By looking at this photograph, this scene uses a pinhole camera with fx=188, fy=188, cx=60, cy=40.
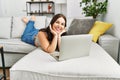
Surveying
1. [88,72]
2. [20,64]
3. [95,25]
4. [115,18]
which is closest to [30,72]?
[20,64]

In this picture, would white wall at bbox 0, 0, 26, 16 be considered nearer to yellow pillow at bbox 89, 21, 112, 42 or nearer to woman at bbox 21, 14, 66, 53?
yellow pillow at bbox 89, 21, 112, 42

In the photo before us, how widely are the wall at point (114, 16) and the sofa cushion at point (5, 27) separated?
188 cm

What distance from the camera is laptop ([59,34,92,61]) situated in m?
1.72

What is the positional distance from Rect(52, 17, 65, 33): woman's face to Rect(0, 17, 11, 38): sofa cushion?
1.57 metres

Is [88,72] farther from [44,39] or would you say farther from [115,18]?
[115,18]

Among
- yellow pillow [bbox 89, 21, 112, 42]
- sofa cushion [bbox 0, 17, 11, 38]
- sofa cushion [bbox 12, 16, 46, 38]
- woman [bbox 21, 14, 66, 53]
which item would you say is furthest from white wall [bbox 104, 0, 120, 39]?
sofa cushion [bbox 0, 17, 11, 38]

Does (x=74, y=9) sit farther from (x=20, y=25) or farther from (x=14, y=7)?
(x=20, y=25)

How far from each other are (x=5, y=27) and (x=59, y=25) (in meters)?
1.69

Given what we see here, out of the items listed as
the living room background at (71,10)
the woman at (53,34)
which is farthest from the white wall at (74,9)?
the woman at (53,34)

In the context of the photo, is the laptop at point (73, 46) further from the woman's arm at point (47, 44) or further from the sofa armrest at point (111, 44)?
the sofa armrest at point (111, 44)

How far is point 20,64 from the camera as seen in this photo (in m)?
1.72

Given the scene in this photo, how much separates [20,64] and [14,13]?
518cm

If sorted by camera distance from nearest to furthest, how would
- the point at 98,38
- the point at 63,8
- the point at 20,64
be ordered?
1. the point at 20,64
2. the point at 98,38
3. the point at 63,8

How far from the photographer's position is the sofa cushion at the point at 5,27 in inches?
137
